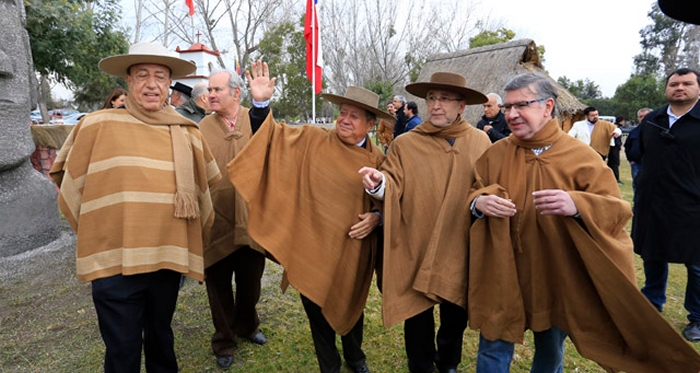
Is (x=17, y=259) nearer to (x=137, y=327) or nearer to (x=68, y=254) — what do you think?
(x=68, y=254)

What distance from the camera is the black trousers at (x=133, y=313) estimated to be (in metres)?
2.21

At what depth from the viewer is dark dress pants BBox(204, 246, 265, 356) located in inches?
123

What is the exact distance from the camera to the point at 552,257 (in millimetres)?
2105

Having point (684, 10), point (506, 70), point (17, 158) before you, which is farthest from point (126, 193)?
point (506, 70)

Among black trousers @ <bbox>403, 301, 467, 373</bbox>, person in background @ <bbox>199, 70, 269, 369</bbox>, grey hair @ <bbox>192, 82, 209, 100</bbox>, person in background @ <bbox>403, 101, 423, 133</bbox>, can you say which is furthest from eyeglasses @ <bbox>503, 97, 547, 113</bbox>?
person in background @ <bbox>403, 101, 423, 133</bbox>

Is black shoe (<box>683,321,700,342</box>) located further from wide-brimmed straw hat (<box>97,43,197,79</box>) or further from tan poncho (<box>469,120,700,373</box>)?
wide-brimmed straw hat (<box>97,43,197,79</box>)

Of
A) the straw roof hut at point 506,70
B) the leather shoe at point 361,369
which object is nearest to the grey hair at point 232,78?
the leather shoe at point 361,369

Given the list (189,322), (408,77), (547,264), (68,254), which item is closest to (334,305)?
(547,264)

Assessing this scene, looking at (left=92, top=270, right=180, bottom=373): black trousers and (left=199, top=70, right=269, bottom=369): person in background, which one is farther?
(left=199, top=70, right=269, bottom=369): person in background

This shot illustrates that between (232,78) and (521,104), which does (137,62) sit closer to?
(232,78)

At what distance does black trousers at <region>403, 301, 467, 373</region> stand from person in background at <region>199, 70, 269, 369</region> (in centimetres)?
120

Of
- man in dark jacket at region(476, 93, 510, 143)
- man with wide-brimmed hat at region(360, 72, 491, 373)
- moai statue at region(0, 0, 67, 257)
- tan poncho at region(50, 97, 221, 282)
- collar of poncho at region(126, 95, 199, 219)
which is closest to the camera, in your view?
tan poncho at region(50, 97, 221, 282)

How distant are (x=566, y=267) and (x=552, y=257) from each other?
8 cm

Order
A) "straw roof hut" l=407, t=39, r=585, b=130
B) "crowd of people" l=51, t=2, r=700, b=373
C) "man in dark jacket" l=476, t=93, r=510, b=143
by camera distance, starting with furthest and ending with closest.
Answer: "straw roof hut" l=407, t=39, r=585, b=130 < "man in dark jacket" l=476, t=93, r=510, b=143 < "crowd of people" l=51, t=2, r=700, b=373
